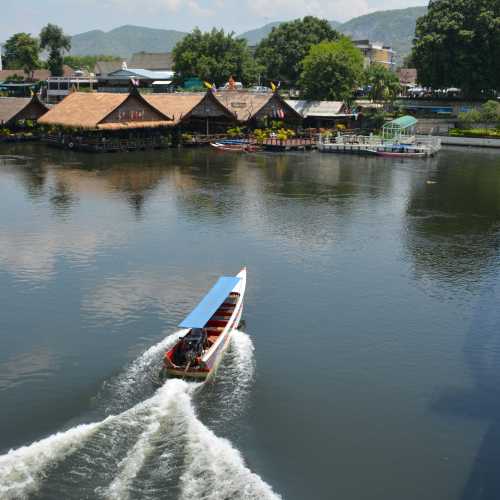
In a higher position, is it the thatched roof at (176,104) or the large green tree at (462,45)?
the large green tree at (462,45)

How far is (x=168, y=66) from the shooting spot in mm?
157375

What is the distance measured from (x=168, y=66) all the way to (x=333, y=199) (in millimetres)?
115847

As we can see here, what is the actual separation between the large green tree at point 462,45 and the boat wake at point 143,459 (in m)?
80.2

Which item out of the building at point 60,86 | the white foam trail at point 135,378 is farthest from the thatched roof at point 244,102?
the white foam trail at point 135,378

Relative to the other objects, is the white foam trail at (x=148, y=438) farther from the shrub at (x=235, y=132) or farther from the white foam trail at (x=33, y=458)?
the shrub at (x=235, y=132)

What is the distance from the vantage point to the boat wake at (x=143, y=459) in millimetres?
17906

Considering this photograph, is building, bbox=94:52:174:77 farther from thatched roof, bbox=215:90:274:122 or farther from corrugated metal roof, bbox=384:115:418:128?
corrugated metal roof, bbox=384:115:418:128

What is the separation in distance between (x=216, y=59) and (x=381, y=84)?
101 feet

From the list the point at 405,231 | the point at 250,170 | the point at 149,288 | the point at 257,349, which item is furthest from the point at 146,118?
the point at 257,349

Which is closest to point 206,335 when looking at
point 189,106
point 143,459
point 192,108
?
point 143,459

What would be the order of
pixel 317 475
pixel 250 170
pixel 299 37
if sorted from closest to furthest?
pixel 317 475, pixel 250 170, pixel 299 37

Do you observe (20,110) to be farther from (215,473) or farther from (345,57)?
(215,473)

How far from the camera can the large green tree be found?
289 ft

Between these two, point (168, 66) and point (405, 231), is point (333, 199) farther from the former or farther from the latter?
point (168, 66)
